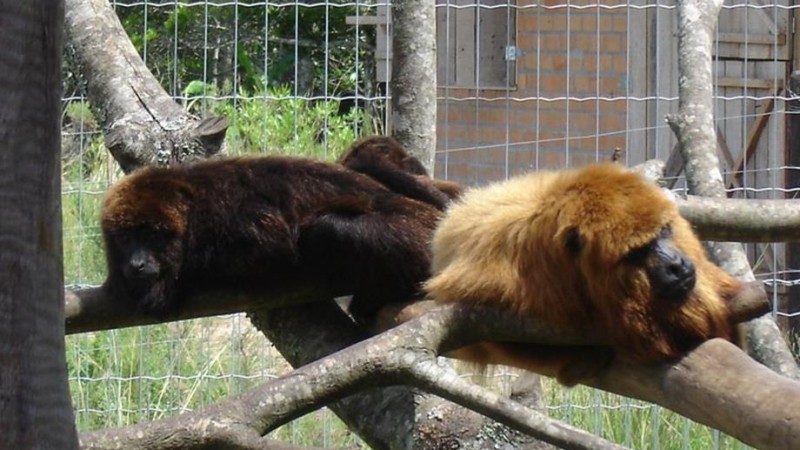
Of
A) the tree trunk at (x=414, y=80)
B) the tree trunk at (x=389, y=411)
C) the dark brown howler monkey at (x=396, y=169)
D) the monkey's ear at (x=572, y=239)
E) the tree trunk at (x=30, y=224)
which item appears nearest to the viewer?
the tree trunk at (x=30, y=224)

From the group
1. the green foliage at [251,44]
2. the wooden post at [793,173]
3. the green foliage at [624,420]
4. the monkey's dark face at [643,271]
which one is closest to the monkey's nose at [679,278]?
the monkey's dark face at [643,271]

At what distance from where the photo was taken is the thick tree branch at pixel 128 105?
4.68m

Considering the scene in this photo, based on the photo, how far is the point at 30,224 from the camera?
200 centimetres

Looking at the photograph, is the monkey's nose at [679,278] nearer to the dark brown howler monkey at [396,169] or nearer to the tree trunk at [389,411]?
the tree trunk at [389,411]

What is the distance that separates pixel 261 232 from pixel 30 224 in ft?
7.07

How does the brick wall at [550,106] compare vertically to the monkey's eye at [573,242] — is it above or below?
above

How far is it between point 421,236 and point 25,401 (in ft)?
6.93

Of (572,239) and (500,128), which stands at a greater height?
(500,128)

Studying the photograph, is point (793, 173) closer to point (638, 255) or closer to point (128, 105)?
point (128, 105)

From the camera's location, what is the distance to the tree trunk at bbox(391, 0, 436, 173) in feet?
16.1

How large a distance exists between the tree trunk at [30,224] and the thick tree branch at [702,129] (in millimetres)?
2957

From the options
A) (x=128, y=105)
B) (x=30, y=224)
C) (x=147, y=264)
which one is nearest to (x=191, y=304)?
(x=147, y=264)

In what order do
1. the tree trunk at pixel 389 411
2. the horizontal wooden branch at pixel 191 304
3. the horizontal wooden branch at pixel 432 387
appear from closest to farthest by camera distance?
the horizontal wooden branch at pixel 432 387 < the tree trunk at pixel 389 411 < the horizontal wooden branch at pixel 191 304

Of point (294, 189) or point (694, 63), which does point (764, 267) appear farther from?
point (294, 189)
